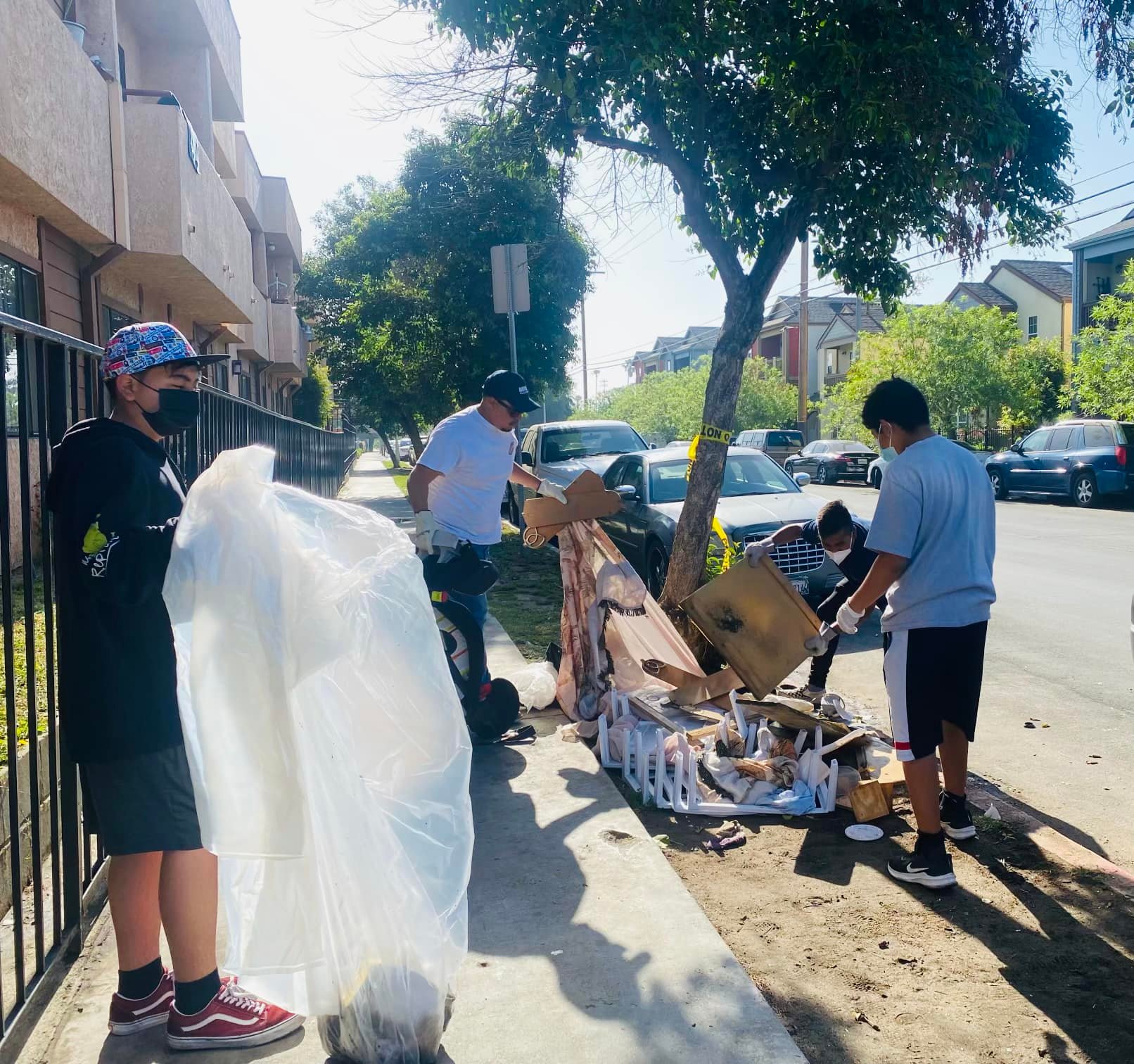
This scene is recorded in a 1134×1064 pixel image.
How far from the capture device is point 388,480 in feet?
119

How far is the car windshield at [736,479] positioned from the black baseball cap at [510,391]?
15.6 feet

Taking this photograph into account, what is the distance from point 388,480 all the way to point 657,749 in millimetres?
32683

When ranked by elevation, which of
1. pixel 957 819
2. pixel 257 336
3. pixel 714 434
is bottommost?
pixel 957 819

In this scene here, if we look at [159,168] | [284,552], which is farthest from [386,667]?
[159,168]

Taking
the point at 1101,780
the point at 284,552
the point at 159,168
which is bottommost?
the point at 1101,780

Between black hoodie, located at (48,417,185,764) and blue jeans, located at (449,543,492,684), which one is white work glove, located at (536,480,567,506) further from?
black hoodie, located at (48,417,185,764)

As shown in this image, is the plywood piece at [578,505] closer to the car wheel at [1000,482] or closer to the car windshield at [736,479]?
the car windshield at [736,479]

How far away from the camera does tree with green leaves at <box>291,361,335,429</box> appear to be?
126ft

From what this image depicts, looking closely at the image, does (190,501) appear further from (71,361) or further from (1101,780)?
(1101,780)

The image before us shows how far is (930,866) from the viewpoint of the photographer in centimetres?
353

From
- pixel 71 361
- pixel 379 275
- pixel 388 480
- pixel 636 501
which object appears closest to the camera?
pixel 71 361

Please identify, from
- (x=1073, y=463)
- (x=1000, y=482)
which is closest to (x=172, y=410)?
(x=1073, y=463)

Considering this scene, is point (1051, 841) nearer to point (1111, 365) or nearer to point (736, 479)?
point (736, 479)

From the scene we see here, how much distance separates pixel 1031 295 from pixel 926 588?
45410mm
